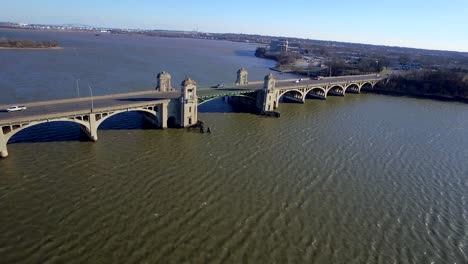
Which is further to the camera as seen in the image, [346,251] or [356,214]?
[356,214]

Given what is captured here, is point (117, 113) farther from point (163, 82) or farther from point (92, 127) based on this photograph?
point (163, 82)

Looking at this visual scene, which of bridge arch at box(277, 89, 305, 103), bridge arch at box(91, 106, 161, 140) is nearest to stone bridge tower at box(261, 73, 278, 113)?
bridge arch at box(277, 89, 305, 103)

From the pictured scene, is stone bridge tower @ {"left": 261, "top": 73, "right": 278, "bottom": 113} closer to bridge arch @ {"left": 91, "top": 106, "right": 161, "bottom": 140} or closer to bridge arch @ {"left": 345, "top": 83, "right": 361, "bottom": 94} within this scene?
bridge arch @ {"left": 91, "top": 106, "right": 161, "bottom": 140}

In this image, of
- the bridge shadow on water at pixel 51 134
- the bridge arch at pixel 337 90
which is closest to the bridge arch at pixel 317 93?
the bridge arch at pixel 337 90

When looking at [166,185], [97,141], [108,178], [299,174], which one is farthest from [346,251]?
[97,141]

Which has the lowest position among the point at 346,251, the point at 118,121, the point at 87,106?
the point at 346,251

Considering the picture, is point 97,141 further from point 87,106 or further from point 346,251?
point 346,251

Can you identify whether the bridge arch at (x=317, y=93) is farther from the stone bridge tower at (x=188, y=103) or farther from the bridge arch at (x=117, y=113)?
the bridge arch at (x=117, y=113)

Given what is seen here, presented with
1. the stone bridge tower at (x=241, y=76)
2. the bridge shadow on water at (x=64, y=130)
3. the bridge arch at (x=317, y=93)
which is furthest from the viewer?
the bridge arch at (x=317, y=93)
